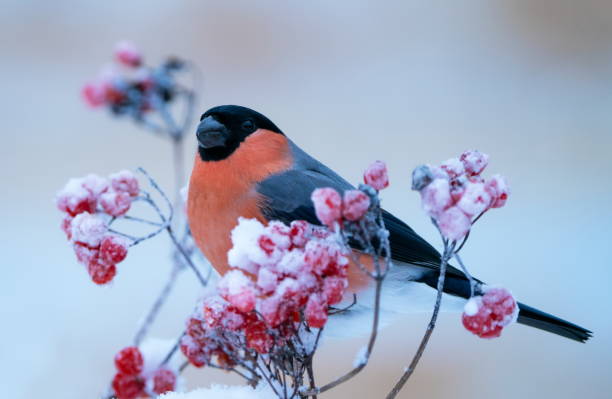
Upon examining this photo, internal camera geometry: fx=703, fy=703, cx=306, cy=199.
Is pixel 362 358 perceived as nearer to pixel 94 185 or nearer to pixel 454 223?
pixel 454 223

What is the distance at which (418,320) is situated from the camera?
7.02ft

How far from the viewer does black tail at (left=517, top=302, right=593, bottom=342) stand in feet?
3.03

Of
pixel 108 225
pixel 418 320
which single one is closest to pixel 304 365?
pixel 108 225

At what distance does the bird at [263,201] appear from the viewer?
3.06 ft

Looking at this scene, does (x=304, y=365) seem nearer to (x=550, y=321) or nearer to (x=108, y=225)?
(x=108, y=225)

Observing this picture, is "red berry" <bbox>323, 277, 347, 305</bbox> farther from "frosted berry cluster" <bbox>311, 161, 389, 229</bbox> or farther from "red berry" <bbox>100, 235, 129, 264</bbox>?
"red berry" <bbox>100, 235, 129, 264</bbox>

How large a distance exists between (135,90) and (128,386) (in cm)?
46

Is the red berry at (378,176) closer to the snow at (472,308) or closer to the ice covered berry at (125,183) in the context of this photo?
the snow at (472,308)

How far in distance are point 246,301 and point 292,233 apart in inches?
2.8

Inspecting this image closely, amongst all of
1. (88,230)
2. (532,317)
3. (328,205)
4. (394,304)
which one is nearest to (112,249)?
(88,230)

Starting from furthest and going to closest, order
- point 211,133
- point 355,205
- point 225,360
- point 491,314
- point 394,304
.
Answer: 1. point 394,304
2. point 211,133
3. point 225,360
4. point 491,314
5. point 355,205

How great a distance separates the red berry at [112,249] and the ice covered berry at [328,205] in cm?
24

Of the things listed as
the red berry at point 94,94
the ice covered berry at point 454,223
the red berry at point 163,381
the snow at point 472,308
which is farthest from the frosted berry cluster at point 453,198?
the red berry at point 94,94

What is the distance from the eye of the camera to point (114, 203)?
0.74 metres
